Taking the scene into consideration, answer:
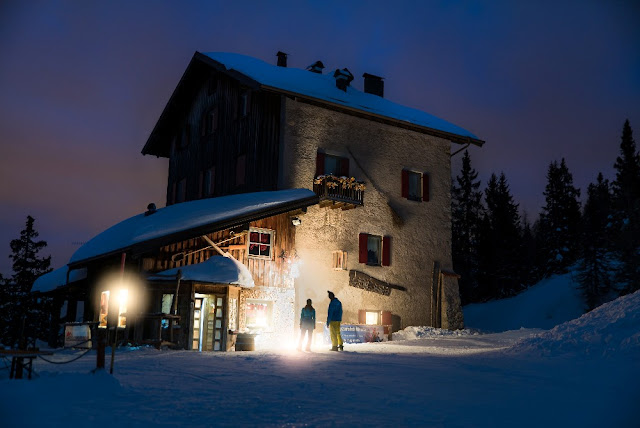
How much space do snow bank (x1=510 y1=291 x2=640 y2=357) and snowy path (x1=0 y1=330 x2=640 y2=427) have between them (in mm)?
427

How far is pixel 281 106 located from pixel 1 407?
56.6 ft

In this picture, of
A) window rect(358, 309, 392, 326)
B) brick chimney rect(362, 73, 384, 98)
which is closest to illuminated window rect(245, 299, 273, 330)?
window rect(358, 309, 392, 326)

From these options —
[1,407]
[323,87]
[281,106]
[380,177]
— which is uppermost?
[323,87]

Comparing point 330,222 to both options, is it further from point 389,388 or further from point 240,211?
point 389,388

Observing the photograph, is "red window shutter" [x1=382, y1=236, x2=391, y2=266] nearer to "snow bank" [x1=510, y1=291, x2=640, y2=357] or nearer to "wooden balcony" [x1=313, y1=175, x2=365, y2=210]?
"wooden balcony" [x1=313, y1=175, x2=365, y2=210]

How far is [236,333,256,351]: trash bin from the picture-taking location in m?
16.6

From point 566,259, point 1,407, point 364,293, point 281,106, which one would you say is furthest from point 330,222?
point 566,259

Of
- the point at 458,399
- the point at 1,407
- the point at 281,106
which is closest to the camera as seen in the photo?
the point at 1,407

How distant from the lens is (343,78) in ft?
86.0

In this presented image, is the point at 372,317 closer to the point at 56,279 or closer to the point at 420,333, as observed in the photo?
the point at 420,333

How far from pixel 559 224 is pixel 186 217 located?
46.6 meters

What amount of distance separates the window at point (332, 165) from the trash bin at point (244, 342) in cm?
838

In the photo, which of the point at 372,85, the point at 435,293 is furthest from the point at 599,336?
the point at 372,85

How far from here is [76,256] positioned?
Result: 20.7 metres
